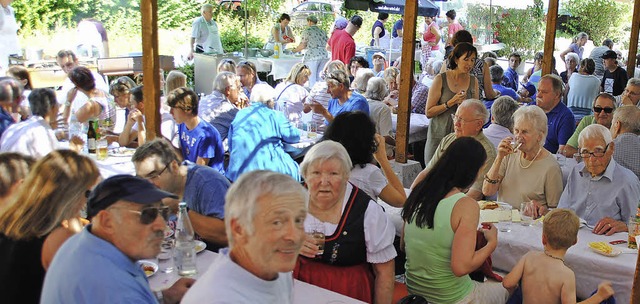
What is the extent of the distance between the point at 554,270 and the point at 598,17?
18.5 metres

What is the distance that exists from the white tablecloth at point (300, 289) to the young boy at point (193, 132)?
6.05 ft

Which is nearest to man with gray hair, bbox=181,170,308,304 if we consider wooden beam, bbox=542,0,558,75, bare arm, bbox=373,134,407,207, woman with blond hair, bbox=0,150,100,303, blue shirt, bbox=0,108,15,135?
woman with blond hair, bbox=0,150,100,303

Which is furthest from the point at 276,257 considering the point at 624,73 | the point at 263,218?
the point at 624,73

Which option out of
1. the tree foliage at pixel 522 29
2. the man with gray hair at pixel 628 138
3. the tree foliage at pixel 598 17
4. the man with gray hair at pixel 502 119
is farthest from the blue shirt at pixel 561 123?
the tree foliage at pixel 598 17

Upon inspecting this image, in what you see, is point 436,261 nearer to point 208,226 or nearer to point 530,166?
point 208,226

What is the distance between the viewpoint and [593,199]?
3.64 m

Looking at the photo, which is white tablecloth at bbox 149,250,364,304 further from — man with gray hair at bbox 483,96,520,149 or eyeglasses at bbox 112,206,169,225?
man with gray hair at bbox 483,96,520,149

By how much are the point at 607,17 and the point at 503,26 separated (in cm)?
392

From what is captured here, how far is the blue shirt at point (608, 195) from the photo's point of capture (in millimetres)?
3568

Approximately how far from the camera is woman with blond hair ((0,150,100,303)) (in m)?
2.28

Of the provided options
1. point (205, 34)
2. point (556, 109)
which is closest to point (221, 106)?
point (556, 109)

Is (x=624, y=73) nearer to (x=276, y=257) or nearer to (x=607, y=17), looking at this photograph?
(x=276, y=257)

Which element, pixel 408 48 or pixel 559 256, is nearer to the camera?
pixel 559 256

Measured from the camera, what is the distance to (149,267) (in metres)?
2.82
